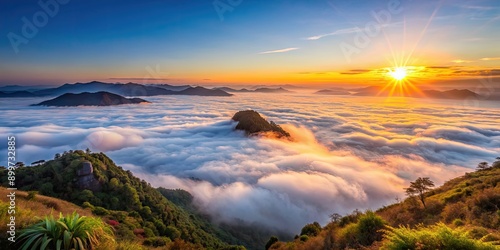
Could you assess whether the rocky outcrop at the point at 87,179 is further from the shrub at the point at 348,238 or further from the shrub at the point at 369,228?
the shrub at the point at 369,228

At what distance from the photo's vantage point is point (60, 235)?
6.90 meters

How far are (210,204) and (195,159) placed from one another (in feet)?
203

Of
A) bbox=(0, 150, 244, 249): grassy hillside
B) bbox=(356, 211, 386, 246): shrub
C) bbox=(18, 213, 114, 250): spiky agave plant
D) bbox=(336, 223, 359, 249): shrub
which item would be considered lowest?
bbox=(0, 150, 244, 249): grassy hillside

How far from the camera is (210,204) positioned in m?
102

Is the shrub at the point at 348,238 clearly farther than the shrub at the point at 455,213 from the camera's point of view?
No

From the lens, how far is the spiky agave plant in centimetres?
670

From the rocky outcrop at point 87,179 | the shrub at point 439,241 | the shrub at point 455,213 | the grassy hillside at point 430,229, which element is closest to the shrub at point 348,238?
the grassy hillside at point 430,229

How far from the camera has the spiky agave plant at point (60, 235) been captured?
6699mm

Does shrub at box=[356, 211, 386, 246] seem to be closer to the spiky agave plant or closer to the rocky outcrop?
the spiky agave plant

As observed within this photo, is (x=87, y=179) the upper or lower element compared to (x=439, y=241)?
Result: lower

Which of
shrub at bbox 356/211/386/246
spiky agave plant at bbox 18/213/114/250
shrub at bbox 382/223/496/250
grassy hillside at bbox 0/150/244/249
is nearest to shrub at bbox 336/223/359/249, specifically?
shrub at bbox 356/211/386/246

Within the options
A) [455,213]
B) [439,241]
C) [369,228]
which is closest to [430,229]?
[369,228]

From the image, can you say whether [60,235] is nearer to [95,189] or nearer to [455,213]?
[455,213]

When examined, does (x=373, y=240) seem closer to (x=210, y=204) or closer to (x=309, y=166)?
(x=210, y=204)
